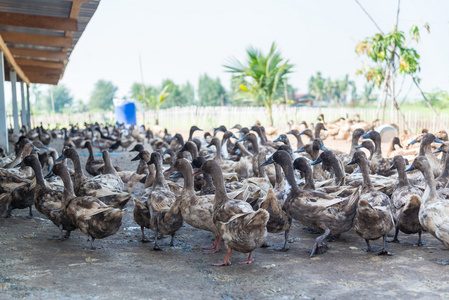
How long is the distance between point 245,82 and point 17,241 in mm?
22497

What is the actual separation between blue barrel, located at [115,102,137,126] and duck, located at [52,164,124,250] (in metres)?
33.2

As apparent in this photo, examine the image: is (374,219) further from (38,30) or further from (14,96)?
(14,96)

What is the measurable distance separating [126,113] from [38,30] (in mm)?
26172

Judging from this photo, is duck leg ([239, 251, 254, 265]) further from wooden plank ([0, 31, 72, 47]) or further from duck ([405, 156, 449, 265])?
wooden plank ([0, 31, 72, 47])

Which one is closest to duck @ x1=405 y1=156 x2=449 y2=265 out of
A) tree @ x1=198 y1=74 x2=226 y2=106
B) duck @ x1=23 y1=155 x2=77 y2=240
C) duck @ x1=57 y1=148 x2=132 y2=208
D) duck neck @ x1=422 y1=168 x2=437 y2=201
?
duck neck @ x1=422 y1=168 x2=437 y2=201

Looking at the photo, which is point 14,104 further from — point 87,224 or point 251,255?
point 251,255

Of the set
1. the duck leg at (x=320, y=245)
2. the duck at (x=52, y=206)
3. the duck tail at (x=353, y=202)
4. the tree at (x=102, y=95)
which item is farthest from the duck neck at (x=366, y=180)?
the tree at (x=102, y=95)

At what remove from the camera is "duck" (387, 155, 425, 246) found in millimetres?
5562

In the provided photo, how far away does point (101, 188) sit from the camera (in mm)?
7020

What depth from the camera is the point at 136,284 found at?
425 centimetres

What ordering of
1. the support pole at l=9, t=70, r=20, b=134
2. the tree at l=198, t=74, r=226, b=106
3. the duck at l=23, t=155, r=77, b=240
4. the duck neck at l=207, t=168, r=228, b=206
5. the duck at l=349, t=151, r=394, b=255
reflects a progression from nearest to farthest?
the duck at l=349, t=151, r=394, b=255, the duck neck at l=207, t=168, r=228, b=206, the duck at l=23, t=155, r=77, b=240, the support pole at l=9, t=70, r=20, b=134, the tree at l=198, t=74, r=226, b=106

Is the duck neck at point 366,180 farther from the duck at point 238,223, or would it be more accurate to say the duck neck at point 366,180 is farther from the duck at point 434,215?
the duck at point 238,223

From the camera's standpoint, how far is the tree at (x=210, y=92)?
85312mm

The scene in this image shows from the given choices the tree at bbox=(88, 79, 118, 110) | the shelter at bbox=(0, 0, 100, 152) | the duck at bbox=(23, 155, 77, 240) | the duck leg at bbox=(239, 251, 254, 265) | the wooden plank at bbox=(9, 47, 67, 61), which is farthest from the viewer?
the tree at bbox=(88, 79, 118, 110)
